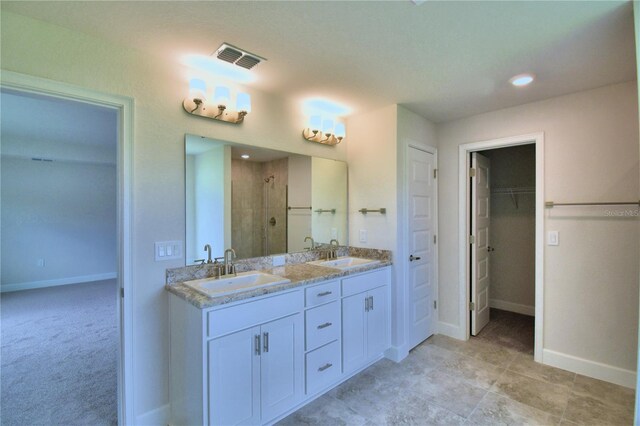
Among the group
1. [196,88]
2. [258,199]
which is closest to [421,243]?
[258,199]

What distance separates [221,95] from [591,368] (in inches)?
148

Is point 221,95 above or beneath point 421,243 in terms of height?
above

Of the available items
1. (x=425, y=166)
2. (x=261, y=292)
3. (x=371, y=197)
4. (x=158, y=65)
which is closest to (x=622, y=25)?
(x=425, y=166)

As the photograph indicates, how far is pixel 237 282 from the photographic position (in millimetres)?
2129

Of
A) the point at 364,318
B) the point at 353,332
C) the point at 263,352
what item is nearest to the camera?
the point at 263,352

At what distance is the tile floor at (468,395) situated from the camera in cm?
200

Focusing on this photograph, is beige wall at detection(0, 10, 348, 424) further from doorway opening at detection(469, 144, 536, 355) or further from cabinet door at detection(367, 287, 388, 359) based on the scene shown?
doorway opening at detection(469, 144, 536, 355)

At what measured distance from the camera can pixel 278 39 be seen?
1.73m

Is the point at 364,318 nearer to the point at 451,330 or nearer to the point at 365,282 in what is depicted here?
the point at 365,282

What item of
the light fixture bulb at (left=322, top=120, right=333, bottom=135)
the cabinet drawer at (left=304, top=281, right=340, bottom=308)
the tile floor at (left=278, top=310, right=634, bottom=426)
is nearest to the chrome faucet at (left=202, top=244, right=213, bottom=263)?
the cabinet drawer at (left=304, top=281, right=340, bottom=308)

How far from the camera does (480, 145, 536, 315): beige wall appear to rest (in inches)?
157

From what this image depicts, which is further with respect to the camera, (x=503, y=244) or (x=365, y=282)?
(x=503, y=244)

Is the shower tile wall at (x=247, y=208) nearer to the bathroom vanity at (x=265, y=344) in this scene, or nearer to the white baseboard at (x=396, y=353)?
the bathroom vanity at (x=265, y=344)

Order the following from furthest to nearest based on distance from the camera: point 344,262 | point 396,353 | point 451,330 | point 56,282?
point 56,282, point 451,330, point 344,262, point 396,353
